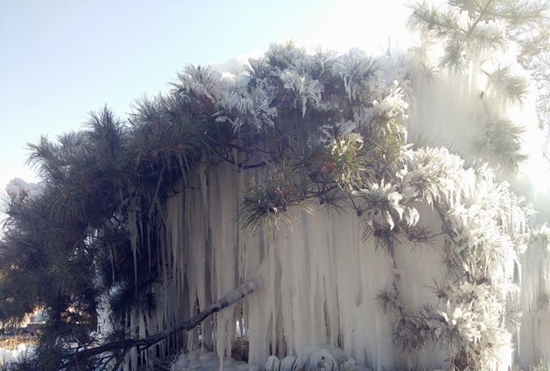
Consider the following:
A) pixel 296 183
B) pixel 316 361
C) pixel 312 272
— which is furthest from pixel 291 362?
pixel 296 183

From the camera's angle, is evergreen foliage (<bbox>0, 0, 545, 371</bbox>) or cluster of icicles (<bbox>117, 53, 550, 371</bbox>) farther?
cluster of icicles (<bbox>117, 53, 550, 371</bbox>)

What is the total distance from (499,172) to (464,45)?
4.40ft

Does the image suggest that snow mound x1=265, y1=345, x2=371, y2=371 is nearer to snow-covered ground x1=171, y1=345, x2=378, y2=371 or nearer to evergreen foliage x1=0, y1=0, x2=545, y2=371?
snow-covered ground x1=171, y1=345, x2=378, y2=371

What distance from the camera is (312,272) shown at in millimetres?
5539

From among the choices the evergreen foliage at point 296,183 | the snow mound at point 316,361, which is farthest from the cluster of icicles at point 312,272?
the evergreen foliage at point 296,183

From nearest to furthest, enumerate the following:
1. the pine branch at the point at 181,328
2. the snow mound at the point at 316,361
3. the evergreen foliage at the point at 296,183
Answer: the evergreen foliage at the point at 296,183 < the snow mound at the point at 316,361 < the pine branch at the point at 181,328

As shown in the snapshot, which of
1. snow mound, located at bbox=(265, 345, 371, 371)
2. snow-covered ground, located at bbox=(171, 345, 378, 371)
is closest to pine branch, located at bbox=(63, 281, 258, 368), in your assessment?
snow-covered ground, located at bbox=(171, 345, 378, 371)

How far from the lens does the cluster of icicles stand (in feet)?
17.3

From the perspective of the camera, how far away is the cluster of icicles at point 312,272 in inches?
207

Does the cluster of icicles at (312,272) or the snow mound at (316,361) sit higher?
the cluster of icicles at (312,272)

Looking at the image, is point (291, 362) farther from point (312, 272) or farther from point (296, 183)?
point (296, 183)

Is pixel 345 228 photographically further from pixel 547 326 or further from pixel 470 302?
pixel 547 326

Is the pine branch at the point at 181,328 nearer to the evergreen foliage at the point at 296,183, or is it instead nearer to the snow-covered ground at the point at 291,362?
the evergreen foliage at the point at 296,183

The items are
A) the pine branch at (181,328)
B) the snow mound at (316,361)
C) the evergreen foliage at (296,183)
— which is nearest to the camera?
the evergreen foliage at (296,183)
